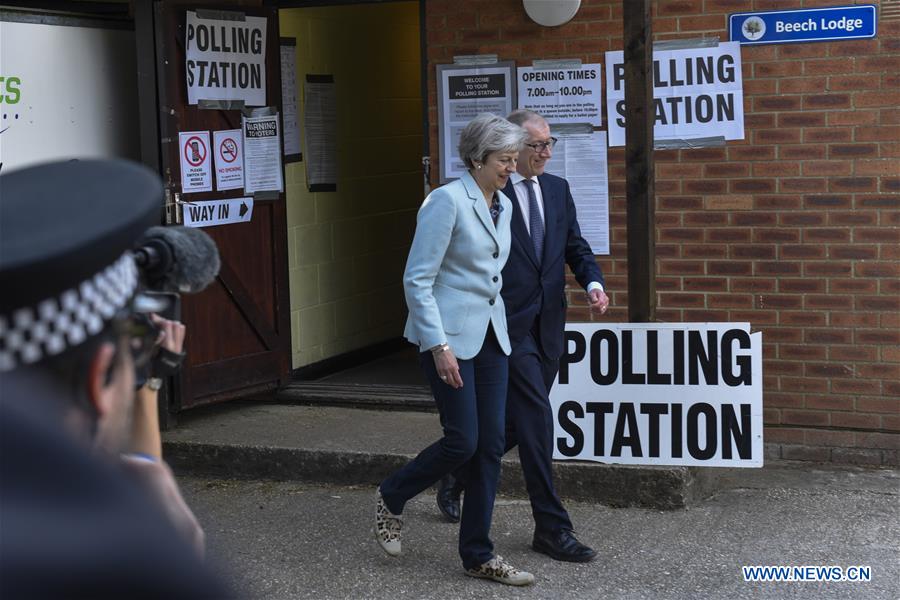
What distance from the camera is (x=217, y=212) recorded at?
7359mm

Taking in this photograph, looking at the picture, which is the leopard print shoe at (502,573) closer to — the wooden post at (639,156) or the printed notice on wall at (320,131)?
the wooden post at (639,156)

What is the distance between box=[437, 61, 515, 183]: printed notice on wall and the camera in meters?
7.05

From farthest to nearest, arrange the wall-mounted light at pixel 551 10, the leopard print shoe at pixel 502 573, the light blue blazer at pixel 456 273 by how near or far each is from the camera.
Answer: the wall-mounted light at pixel 551 10, the leopard print shoe at pixel 502 573, the light blue blazer at pixel 456 273

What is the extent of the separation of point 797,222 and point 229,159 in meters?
3.22

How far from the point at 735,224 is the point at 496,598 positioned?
8.97ft

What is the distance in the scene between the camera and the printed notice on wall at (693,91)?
21.8ft

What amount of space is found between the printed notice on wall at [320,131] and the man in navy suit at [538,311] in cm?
330

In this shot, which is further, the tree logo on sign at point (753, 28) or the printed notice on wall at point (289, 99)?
the printed notice on wall at point (289, 99)

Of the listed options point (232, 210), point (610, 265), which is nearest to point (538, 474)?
point (610, 265)

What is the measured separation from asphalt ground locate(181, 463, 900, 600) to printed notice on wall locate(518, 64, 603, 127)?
208 cm

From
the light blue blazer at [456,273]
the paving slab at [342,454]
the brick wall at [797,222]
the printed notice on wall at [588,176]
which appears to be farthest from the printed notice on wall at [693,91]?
the light blue blazer at [456,273]

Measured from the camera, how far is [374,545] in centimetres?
563

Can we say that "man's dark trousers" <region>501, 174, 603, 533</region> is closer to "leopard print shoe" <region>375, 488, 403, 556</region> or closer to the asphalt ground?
the asphalt ground

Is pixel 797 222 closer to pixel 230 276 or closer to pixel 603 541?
pixel 603 541
